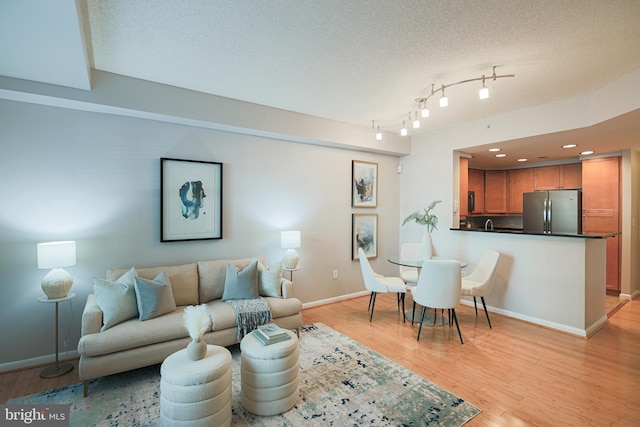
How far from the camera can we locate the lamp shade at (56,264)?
257cm

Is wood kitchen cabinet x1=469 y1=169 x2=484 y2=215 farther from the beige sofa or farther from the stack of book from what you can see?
the stack of book

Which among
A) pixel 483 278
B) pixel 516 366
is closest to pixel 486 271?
pixel 483 278

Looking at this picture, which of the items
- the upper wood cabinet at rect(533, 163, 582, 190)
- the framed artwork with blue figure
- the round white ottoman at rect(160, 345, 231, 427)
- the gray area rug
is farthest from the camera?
the upper wood cabinet at rect(533, 163, 582, 190)

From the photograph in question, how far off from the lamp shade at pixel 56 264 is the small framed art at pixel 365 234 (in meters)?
3.55

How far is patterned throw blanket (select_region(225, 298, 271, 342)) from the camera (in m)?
3.00

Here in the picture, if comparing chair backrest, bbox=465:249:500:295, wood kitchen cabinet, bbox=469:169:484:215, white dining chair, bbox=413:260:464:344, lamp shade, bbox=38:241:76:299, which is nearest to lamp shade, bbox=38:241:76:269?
lamp shade, bbox=38:241:76:299

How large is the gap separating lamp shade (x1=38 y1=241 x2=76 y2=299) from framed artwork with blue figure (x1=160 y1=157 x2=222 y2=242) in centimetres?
86

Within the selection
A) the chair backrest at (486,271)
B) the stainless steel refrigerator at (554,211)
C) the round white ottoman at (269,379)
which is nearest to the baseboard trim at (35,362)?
the round white ottoman at (269,379)

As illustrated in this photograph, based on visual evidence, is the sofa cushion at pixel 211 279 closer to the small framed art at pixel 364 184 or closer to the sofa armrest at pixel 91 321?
the sofa armrest at pixel 91 321

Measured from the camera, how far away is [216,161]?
3762mm

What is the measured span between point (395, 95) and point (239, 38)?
6.07ft

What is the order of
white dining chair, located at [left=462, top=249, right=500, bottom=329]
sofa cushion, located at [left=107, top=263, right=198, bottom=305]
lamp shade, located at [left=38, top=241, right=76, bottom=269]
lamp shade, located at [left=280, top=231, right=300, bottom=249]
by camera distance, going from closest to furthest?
1. lamp shade, located at [left=38, top=241, right=76, bottom=269]
2. sofa cushion, located at [left=107, top=263, right=198, bottom=305]
3. white dining chair, located at [left=462, top=249, right=500, bottom=329]
4. lamp shade, located at [left=280, top=231, right=300, bottom=249]

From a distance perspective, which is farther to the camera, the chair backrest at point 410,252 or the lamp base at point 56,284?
the chair backrest at point 410,252

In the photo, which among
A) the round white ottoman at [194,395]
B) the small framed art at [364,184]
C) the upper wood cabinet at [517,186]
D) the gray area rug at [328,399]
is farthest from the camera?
the upper wood cabinet at [517,186]
